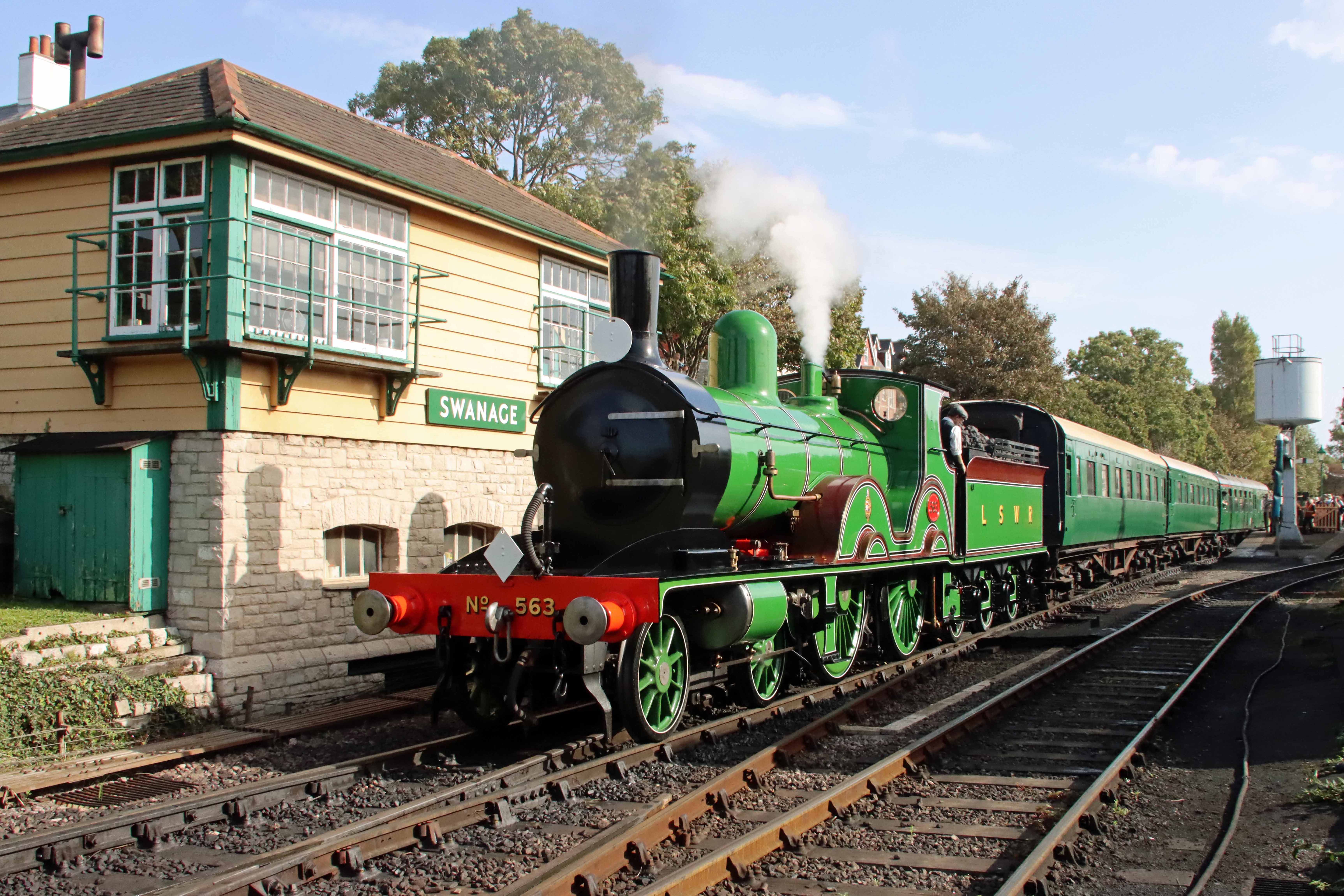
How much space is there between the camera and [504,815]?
5.62 m

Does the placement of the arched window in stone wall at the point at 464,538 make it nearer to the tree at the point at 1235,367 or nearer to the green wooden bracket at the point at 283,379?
the green wooden bracket at the point at 283,379

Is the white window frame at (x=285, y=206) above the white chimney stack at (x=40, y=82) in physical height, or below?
below

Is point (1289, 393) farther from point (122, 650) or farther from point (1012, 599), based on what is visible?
point (122, 650)

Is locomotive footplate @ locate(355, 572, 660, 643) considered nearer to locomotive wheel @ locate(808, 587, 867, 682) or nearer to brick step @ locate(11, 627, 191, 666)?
brick step @ locate(11, 627, 191, 666)

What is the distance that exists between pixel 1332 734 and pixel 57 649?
Answer: 959 centimetres

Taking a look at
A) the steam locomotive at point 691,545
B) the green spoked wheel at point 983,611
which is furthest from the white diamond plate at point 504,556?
the green spoked wheel at point 983,611

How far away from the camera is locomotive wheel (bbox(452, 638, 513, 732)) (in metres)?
7.38

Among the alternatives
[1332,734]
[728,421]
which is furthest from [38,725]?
[1332,734]

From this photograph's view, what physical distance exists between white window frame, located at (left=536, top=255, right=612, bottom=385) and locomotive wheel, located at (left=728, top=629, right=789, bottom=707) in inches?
181

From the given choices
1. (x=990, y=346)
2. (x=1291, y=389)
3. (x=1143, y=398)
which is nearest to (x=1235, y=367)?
(x=1143, y=398)

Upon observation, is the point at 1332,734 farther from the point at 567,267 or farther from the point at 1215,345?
the point at 1215,345

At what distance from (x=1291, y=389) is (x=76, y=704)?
40180mm

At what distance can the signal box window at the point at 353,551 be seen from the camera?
9.67 metres

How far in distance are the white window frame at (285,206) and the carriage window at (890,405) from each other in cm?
588
